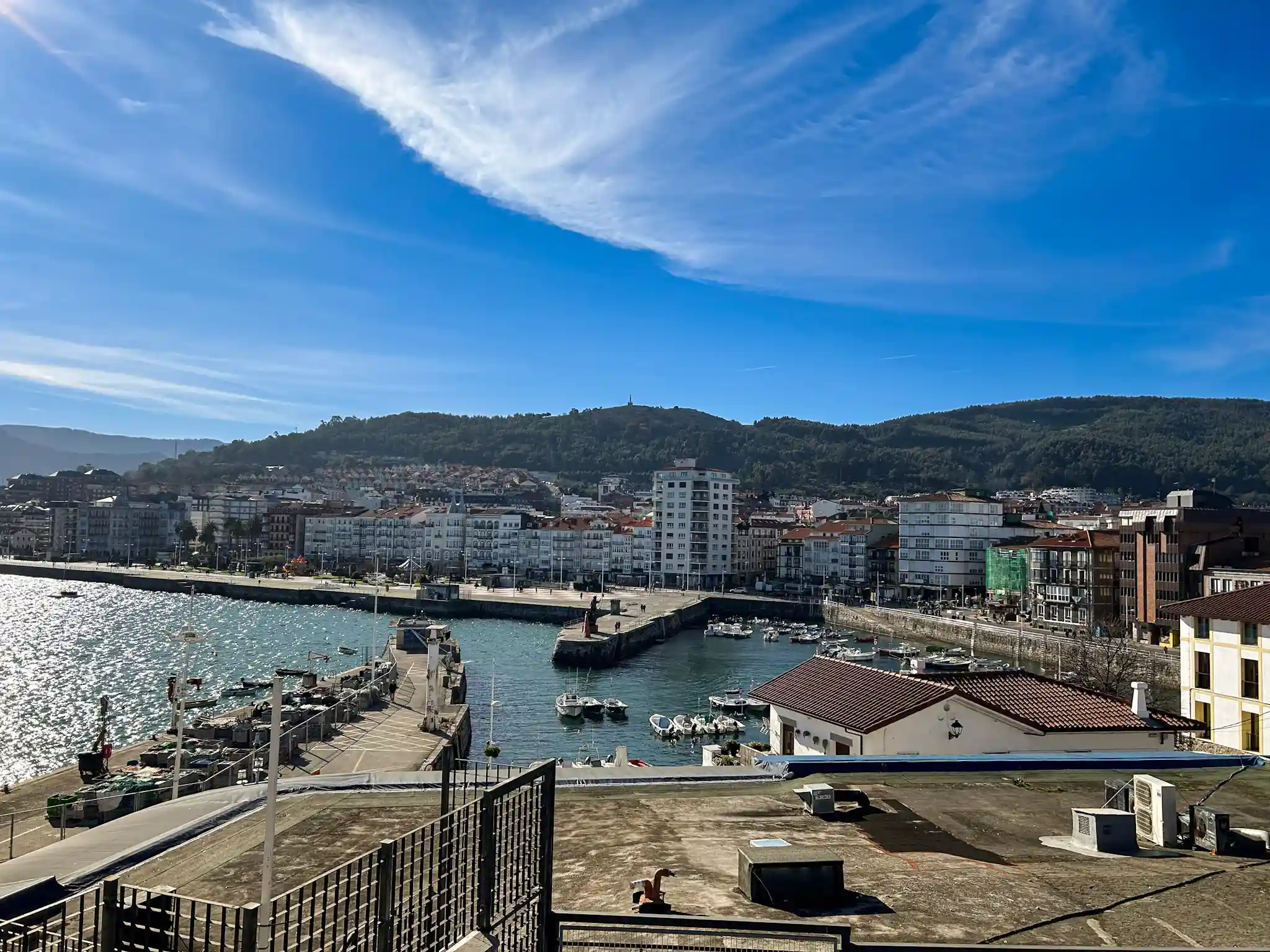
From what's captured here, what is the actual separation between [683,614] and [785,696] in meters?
67.2

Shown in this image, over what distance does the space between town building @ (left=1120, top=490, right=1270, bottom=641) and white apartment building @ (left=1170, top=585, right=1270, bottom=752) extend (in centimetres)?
4312

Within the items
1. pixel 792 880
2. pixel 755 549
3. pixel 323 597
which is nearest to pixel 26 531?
pixel 323 597

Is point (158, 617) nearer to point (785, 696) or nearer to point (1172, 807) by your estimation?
point (785, 696)

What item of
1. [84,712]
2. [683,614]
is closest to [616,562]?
[683,614]

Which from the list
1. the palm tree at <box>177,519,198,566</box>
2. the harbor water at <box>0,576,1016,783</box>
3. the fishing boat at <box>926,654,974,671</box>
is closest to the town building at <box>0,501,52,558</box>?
the palm tree at <box>177,519,198,566</box>

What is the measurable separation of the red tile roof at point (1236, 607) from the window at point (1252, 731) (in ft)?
7.54

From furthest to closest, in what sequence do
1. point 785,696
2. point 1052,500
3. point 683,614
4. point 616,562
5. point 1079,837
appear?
1. point 1052,500
2. point 616,562
3. point 683,614
4. point 785,696
5. point 1079,837

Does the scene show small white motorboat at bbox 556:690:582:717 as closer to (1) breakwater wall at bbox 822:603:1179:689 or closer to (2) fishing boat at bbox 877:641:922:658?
(1) breakwater wall at bbox 822:603:1179:689

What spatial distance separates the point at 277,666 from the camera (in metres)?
52.6

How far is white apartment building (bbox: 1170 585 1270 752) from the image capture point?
23266 mm

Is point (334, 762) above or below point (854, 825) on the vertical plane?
below

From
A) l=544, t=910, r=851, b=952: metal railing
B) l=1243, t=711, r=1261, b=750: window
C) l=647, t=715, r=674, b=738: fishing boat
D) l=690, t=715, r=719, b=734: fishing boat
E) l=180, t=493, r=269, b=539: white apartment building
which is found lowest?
l=647, t=715, r=674, b=738: fishing boat

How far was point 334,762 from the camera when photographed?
27.0 metres

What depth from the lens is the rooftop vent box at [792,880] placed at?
26.2 feet
